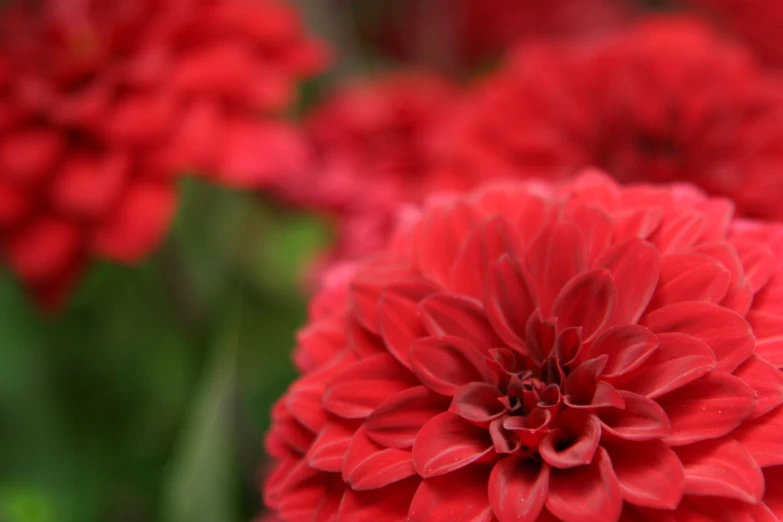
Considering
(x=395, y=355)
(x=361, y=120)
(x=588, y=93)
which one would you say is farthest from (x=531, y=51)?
(x=395, y=355)

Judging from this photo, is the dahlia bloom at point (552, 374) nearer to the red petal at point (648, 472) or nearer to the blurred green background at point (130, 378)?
the red petal at point (648, 472)

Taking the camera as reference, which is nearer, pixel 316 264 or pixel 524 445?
pixel 524 445

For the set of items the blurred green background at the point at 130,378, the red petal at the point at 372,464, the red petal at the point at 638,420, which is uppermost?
the red petal at the point at 638,420

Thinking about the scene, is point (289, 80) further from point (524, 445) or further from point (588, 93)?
point (524, 445)

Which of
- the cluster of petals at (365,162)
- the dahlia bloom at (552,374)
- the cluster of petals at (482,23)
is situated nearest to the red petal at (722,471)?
the dahlia bloom at (552,374)

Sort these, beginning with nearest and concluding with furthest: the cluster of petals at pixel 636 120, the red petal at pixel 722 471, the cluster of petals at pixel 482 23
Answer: the red petal at pixel 722 471
the cluster of petals at pixel 636 120
the cluster of petals at pixel 482 23

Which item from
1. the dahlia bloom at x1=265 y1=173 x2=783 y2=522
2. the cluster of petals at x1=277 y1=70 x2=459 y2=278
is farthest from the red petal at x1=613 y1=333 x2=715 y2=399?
the cluster of petals at x1=277 y1=70 x2=459 y2=278

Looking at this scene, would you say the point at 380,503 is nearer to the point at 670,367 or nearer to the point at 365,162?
the point at 670,367
